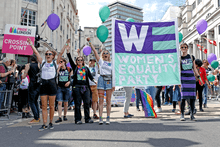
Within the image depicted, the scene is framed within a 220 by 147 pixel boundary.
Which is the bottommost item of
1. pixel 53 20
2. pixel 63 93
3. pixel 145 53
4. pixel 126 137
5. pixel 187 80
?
pixel 126 137

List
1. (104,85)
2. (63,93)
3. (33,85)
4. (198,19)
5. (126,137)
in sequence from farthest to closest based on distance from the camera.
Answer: (198,19)
(63,93)
(33,85)
(104,85)
(126,137)

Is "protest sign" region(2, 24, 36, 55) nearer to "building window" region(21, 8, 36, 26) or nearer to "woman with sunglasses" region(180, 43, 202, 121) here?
"woman with sunglasses" region(180, 43, 202, 121)

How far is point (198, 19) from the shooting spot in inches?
2037

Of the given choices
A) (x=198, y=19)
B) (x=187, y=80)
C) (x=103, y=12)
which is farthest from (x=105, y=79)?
(x=198, y=19)

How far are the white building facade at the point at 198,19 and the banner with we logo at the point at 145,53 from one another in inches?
1050

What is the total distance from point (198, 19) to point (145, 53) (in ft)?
170

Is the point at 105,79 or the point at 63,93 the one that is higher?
the point at 105,79

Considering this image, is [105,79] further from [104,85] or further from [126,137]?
[126,137]

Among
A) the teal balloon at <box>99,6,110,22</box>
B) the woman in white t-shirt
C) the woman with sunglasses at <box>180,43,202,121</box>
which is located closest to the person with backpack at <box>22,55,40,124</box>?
the woman in white t-shirt

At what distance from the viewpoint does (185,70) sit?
19.9 ft

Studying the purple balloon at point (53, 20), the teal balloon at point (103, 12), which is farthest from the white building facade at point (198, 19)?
the purple balloon at point (53, 20)

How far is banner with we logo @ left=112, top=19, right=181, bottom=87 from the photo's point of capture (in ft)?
20.1

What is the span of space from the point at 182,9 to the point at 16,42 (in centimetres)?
6543

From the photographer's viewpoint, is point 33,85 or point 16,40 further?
point 16,40
